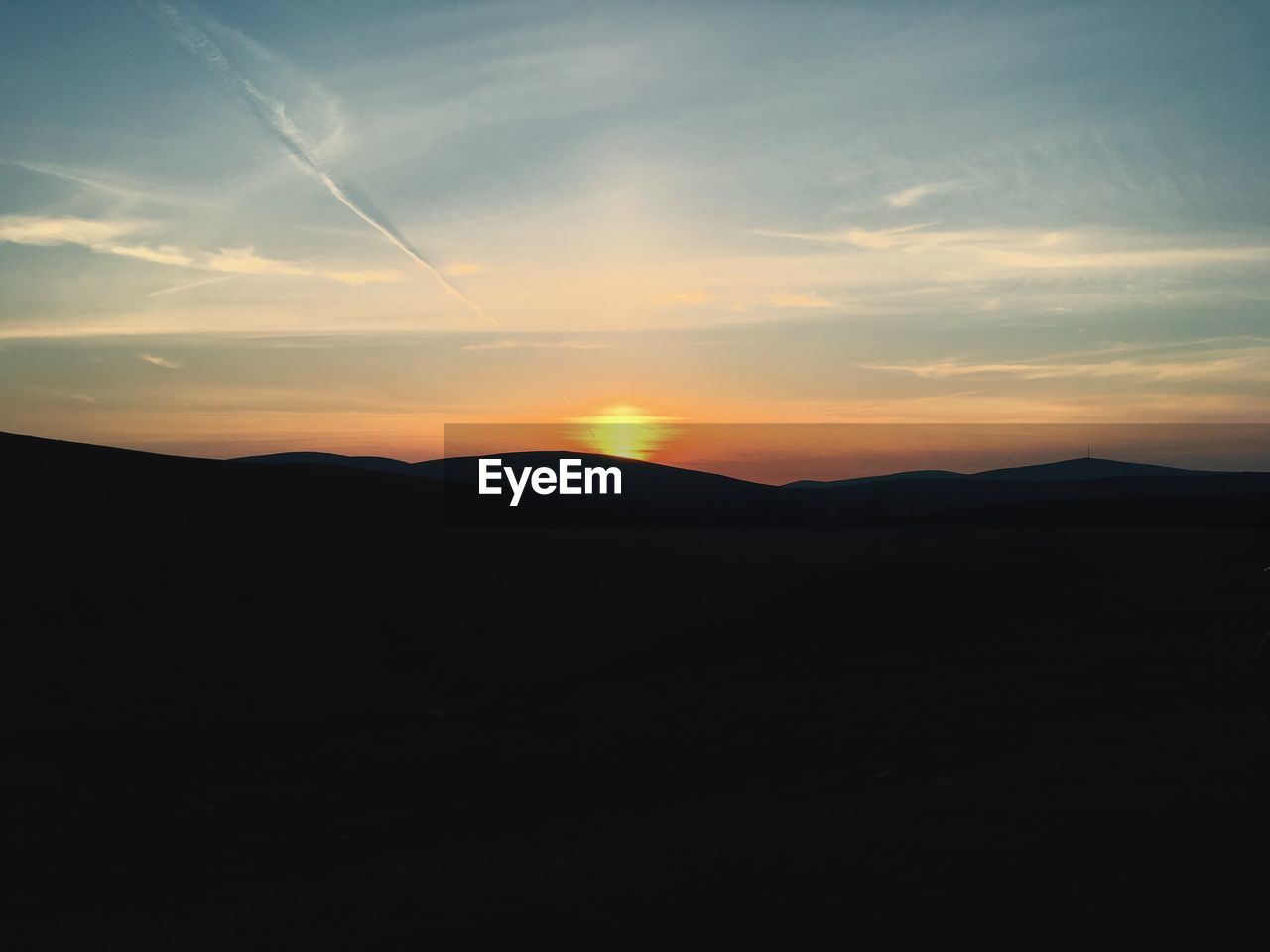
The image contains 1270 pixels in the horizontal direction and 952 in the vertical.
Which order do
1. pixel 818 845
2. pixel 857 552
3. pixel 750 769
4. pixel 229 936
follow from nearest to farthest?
pixel 229 936 → pixel 818 845 → pixel 750 769 → pixel 857 552

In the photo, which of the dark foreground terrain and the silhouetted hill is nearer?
the dark foreground terrain

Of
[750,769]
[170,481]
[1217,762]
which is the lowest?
[750,769]

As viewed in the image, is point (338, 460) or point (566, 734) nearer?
point (566, 734)

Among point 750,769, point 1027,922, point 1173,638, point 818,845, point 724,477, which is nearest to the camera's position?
point 1027,922

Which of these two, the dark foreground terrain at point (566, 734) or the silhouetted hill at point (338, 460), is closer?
the dark foreground terrain at point (566, 734)

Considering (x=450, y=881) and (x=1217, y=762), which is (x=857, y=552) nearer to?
(x=1217, y=762)

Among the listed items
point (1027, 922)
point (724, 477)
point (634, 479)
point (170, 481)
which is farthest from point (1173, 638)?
point (724, 477)

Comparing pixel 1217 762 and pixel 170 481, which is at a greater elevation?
pixel 170 481

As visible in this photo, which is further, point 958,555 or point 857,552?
point 857,552
